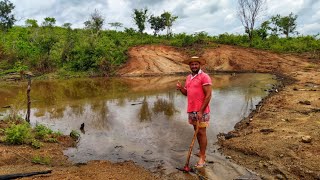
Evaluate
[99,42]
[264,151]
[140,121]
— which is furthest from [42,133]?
[99,42]

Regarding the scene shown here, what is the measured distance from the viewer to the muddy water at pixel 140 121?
6188mm

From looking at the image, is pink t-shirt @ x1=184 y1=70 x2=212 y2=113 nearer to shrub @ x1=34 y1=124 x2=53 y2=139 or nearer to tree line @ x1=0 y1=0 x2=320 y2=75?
shrub @ x1=34 y1=124 x2=53 y2=139

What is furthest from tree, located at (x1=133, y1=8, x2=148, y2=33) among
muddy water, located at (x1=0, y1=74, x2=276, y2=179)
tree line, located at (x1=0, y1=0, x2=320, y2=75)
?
muddy water, located at (x1=0, y1=74, x2=276, y2=179)

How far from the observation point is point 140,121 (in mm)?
9570

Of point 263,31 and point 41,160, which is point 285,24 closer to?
point 263,31

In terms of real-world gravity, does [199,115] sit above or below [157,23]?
below

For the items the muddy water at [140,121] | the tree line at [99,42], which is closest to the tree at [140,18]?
the tree line at [99,42]

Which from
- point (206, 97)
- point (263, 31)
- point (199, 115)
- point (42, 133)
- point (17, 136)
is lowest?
point (42, 133)

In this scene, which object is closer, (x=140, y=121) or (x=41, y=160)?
(x=41, y=160)

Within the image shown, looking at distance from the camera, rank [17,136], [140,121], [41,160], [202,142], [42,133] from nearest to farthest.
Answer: [202,142], [41,160], [17,136], [42,133], [140,121]

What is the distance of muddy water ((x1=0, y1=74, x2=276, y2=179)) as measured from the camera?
6.19 meters

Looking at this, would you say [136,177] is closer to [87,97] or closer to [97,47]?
[87,97]

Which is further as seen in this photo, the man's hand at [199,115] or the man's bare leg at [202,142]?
the man's bare leg at [202,142]

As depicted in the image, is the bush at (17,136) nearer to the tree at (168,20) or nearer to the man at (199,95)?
the man at (199,95)
